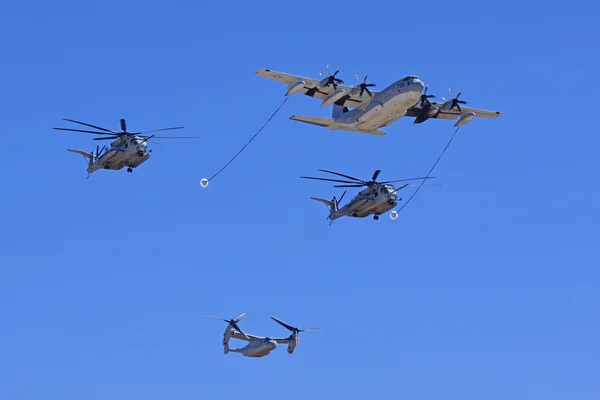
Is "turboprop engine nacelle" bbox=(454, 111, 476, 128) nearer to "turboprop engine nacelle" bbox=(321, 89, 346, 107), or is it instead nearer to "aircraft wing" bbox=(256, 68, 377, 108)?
"aircraft wing" bbox=(256, 68, 377, 108)

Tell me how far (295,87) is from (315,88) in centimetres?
413

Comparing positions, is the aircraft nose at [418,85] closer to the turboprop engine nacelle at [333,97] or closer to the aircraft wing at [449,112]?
the turboprop engine nacelle at [333,97]

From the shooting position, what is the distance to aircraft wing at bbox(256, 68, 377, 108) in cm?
8612

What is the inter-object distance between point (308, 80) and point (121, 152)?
15440mm

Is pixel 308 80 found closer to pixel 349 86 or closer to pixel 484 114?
pixel 349 86

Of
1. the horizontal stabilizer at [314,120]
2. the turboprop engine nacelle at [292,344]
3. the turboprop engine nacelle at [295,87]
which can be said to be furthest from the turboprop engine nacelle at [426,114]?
the turboprop engine nacelle at [292,344]

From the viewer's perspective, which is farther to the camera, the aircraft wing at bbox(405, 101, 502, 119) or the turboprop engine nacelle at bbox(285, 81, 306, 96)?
the aircraft wing at bbox(405, 101, 502, 119)

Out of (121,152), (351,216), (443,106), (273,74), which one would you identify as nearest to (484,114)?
(443,106)

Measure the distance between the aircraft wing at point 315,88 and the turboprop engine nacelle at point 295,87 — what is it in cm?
51

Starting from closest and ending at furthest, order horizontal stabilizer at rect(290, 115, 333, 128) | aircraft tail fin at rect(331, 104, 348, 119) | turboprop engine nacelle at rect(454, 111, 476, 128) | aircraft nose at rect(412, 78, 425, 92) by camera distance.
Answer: aircraft nose at rect(412, 78, 425, 92) < horizontal stabilizer at rect(290, 115, 333, 128) < aircraft tail fin at rect(331, 104, 348, 119) < turboprop engine nacelle at rect(454, 111, 476, 128)

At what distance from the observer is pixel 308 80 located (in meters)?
88.0

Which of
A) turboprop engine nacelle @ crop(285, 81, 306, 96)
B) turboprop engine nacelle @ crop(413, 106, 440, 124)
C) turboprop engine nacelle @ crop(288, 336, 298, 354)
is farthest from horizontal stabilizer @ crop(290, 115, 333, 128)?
turboprop engine nacelle @ crop(288, 336, 298, 354)

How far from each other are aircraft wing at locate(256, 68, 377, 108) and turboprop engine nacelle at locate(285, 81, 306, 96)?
20.3 inches

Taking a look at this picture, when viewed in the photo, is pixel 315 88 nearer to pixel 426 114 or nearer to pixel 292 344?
pixel 426 114
